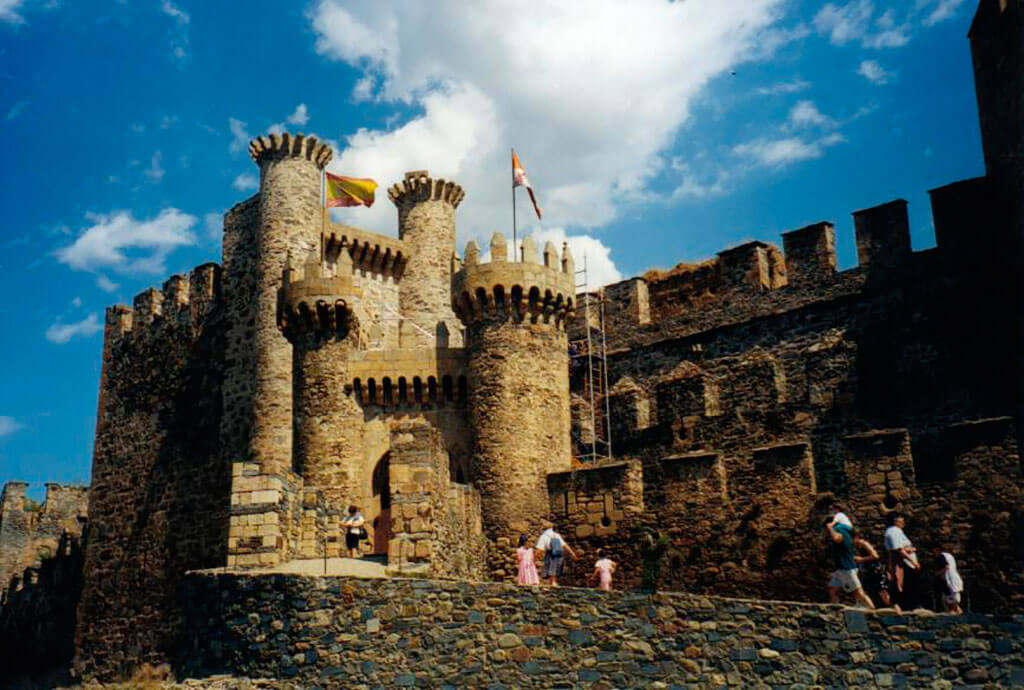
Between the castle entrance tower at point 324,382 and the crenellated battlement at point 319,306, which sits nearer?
the castle entrance tower at point 324,382

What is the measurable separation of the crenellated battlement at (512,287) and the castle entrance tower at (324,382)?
104 inches

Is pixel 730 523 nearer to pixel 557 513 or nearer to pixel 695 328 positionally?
pixel 557 513

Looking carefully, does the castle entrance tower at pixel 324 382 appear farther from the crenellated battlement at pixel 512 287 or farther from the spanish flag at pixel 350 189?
the spanish flag at pixel 350 189

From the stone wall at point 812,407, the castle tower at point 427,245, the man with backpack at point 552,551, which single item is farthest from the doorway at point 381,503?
the castle tower at point 427,245

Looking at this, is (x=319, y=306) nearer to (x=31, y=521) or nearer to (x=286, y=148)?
(x=286, y=148)

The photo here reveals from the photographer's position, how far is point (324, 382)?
26.8 meters

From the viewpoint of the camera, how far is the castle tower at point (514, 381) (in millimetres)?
24562

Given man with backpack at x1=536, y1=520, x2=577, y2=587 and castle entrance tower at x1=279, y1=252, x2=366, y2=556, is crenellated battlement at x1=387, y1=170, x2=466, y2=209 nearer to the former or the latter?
castle entrance tower at x1=279, y1=252, x2=366, y2=556

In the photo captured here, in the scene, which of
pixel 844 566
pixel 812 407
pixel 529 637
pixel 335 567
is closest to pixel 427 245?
pixel 812 407

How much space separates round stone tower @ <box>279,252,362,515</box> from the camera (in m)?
26.1

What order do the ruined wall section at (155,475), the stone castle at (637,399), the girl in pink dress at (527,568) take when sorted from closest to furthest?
the stone castle at (637,399) < the girl in pink dress at (527,568) < the ruined wall section at (155,475)

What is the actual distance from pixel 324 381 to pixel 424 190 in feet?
37.3

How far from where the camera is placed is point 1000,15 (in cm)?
2477

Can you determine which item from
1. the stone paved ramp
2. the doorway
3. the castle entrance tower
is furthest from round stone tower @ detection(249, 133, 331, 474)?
the stone paved ramp
